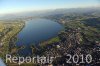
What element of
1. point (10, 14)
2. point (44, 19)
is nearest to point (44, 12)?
point (44, 19)

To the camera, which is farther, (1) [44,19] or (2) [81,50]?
(1) [44,19]

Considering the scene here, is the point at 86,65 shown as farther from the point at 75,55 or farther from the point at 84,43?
the point at 84,43

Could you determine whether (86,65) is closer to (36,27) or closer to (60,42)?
(60,42)

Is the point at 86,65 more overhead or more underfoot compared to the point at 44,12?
more underfoot

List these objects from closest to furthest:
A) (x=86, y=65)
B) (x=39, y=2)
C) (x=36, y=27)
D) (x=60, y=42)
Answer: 1. (x=86, y=65)
2. (x=60, y=42)
3. (x=39, y=2)
4. (x=36, y=27)

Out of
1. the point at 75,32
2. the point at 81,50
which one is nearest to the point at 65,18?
the point at 75,32

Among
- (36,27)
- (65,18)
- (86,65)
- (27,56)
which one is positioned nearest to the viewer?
(86,65)

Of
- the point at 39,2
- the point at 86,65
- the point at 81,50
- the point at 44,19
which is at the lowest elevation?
the point at 86,65
